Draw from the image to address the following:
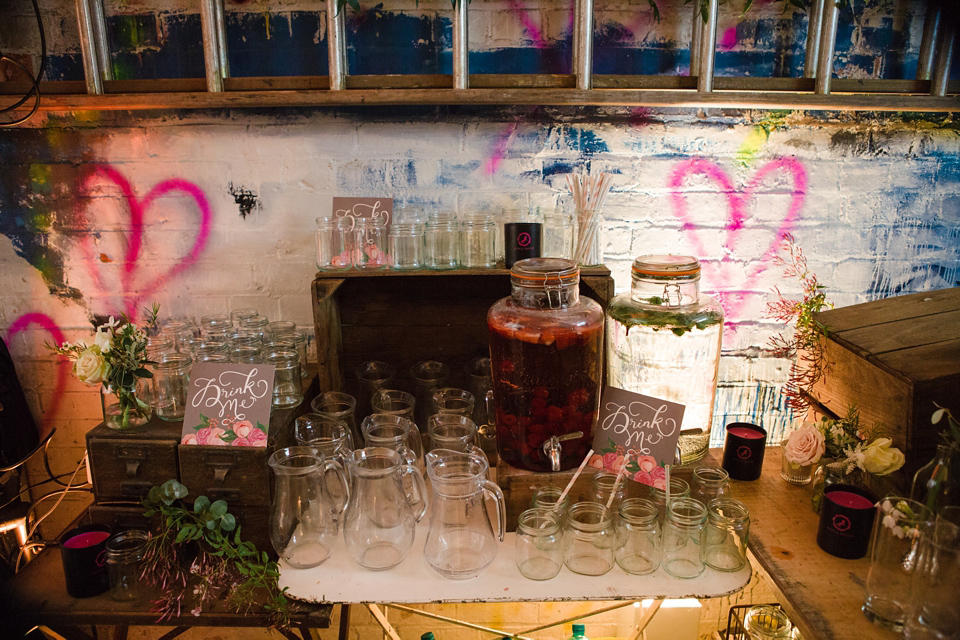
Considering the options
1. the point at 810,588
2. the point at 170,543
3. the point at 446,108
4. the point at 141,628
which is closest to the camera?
the point at 810,588

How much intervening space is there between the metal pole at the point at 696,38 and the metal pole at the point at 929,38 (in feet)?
2.38

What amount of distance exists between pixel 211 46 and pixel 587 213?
4.00 feet

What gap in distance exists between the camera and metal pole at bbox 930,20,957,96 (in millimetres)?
1859

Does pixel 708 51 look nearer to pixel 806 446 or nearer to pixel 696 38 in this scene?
pixel 696 38

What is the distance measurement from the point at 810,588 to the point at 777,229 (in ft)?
3.98

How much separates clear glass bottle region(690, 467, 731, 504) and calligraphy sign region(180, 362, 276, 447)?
1034mm

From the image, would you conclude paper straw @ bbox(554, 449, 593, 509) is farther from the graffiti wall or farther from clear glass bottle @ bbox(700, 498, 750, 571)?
the graffiti wall

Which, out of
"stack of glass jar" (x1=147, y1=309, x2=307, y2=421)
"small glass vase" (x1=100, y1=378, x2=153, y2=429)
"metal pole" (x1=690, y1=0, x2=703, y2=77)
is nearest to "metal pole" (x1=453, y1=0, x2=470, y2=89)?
"metal pole" (x1=690, y1=0, x2=703, y2=77)

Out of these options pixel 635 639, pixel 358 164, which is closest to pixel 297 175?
pixel 358 164

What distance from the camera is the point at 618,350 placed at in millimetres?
1574

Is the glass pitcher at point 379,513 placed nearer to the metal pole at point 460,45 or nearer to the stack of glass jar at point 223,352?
the stack of glass jar at point 223,352

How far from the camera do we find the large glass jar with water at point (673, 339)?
1466 mm

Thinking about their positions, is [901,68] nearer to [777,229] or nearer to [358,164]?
[777,229]

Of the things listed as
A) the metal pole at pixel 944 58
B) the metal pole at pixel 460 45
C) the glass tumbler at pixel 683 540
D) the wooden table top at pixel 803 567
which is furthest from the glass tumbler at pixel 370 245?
the metal pole at pixel 944 58
